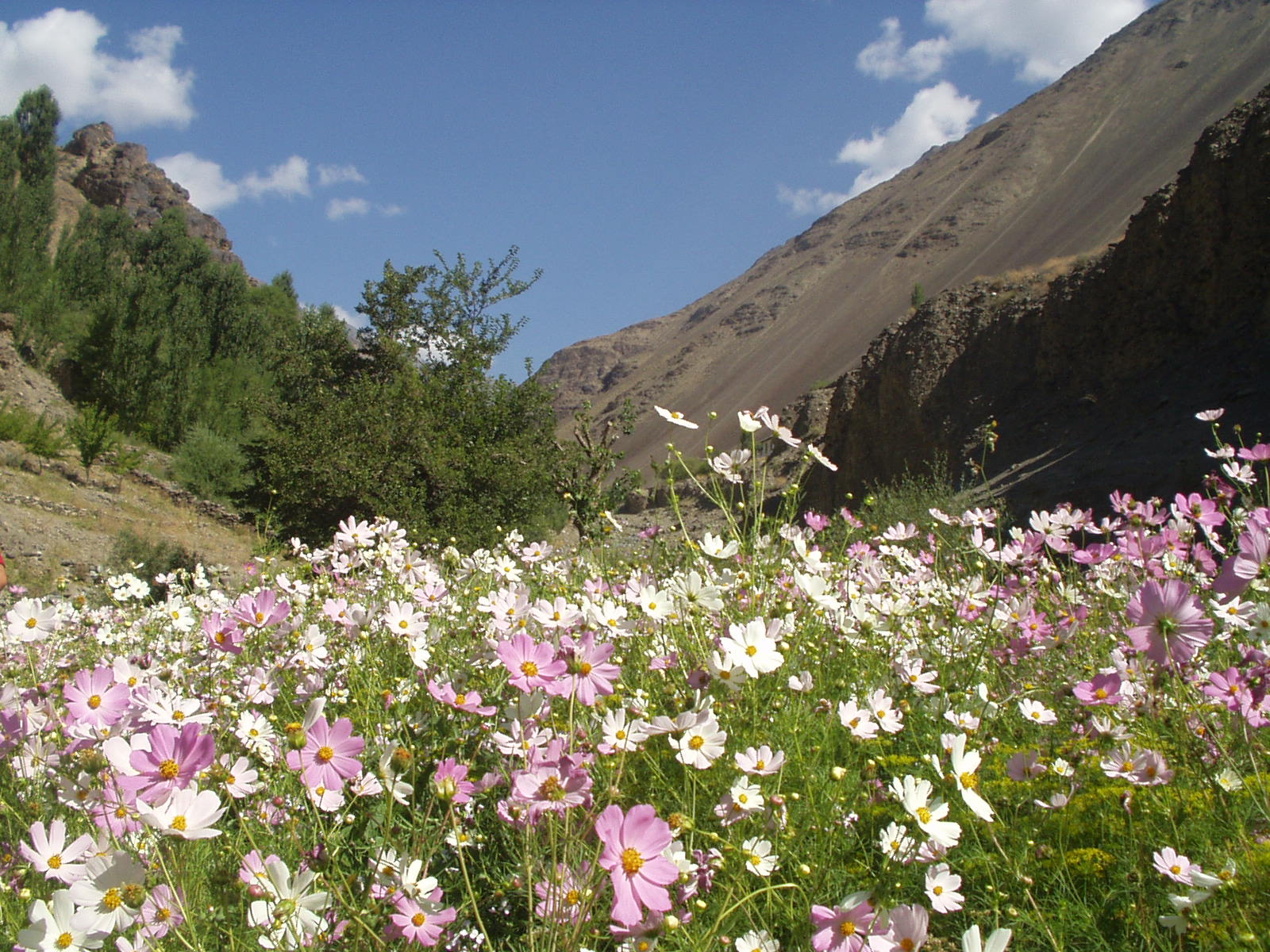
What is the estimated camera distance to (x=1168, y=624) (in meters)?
1.19

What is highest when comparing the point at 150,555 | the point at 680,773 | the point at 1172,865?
the point at 150,555

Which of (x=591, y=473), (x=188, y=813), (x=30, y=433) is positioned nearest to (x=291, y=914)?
(x=188, y=813)

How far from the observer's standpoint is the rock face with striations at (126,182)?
64062 mm

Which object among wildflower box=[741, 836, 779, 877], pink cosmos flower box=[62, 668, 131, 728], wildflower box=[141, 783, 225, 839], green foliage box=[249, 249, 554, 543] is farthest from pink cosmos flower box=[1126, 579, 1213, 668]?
green foliage box=[249, 249, 554, 543]

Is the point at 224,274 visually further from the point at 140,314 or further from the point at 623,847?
the point at 623,847

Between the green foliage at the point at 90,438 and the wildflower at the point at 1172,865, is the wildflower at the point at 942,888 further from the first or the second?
the green foliage at the point at 90,438

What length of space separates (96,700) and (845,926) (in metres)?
1.22

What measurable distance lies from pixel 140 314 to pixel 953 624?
88.6 ft

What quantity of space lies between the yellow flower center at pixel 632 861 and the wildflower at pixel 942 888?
53 cm

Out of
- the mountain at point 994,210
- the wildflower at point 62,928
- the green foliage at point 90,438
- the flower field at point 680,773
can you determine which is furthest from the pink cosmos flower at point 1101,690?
the mountain at point 994,210

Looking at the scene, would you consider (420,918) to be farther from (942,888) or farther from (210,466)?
(210,466)

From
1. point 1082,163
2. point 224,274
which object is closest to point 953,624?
point 224,274

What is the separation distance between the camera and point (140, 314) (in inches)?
912

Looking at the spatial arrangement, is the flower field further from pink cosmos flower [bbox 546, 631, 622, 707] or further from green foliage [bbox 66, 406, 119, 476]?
green foliage [bbox 66, 406, 119, 476]
